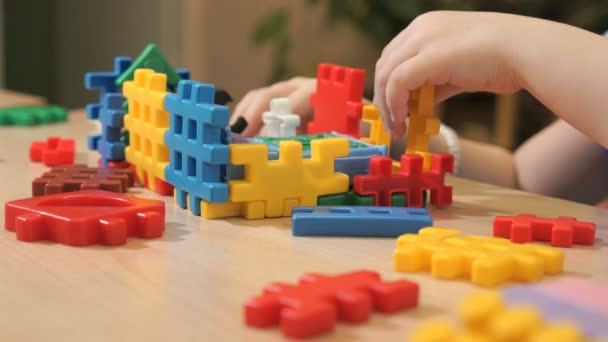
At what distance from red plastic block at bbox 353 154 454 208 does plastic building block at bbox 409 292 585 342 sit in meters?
0.34

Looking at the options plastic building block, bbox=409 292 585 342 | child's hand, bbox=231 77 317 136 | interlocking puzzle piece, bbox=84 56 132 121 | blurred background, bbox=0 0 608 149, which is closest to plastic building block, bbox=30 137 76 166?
interlocking puzzle piece, bbox=84 56 132 121

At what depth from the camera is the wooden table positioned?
1.49ft

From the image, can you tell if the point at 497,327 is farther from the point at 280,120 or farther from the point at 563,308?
the point at 280,120

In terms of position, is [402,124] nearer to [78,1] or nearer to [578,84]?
[578,84]

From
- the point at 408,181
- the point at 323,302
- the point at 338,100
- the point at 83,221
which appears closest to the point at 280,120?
the point at 338,100

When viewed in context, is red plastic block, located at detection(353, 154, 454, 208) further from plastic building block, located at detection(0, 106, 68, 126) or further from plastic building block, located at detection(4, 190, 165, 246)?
plastic building block, located at detection(0, 106, 68, 126)

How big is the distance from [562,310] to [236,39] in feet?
6.82

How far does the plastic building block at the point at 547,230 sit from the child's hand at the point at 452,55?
16 centimetres

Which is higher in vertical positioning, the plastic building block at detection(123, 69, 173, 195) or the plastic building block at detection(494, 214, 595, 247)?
the plastic building block at detection(123, 69, 173, 195)

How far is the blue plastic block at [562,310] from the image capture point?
1.27 ft

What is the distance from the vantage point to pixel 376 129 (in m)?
0.84

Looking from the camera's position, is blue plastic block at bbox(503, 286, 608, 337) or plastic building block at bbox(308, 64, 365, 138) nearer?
blue plastic block at bbox(503, 286, 608, 337)

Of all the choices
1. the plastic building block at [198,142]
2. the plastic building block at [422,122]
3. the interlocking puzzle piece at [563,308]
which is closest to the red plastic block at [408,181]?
the plastic building block at [422,122]

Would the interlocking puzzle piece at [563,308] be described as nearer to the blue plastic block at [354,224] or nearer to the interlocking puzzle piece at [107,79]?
the blue plastic block at [354,224]
